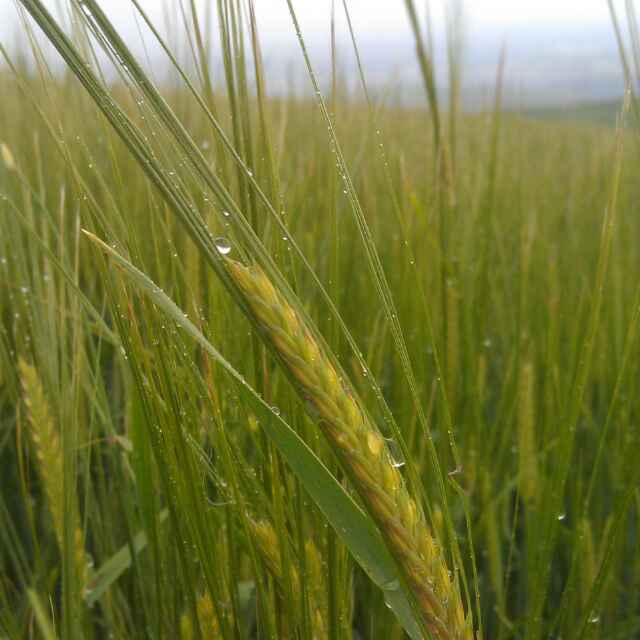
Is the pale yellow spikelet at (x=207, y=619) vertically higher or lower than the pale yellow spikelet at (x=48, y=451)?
lower

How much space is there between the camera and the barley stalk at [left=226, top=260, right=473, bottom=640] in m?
0.35

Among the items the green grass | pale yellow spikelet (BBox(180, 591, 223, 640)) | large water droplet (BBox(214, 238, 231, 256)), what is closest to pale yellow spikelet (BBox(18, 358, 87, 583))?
the green grass

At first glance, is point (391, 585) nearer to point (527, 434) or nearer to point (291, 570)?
point (291, 570)

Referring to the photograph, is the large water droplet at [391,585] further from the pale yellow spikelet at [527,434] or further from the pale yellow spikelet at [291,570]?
the pale yellow spikelet at [527,434]

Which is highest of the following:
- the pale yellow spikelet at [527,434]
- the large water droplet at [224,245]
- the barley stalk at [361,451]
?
the large water droplet at [224,245]

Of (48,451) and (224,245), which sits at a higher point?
(224,245)

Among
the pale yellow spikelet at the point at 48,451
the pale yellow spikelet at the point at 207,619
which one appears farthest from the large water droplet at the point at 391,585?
the pale yellow spikelet at the point at 48,451

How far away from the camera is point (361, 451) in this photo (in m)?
0.37

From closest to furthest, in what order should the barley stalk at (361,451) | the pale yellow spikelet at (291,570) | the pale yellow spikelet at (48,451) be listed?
the barley stalk at (361,451)
the pale yellow spikelet at (291,570)
the pale yellow spikelet at (48,451)

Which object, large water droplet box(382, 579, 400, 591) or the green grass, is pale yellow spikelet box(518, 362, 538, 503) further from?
large water droplet box(382, 579, 400, 591)

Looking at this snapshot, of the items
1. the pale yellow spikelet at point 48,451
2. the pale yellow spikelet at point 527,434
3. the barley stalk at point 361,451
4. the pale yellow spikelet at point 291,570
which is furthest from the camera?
the pale yellow spikelet at point 527,434

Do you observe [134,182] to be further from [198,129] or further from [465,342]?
[465,342]

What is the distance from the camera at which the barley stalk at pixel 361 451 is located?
35 centimetres

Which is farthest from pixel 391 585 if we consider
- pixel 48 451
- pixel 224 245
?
pixel 48 451
